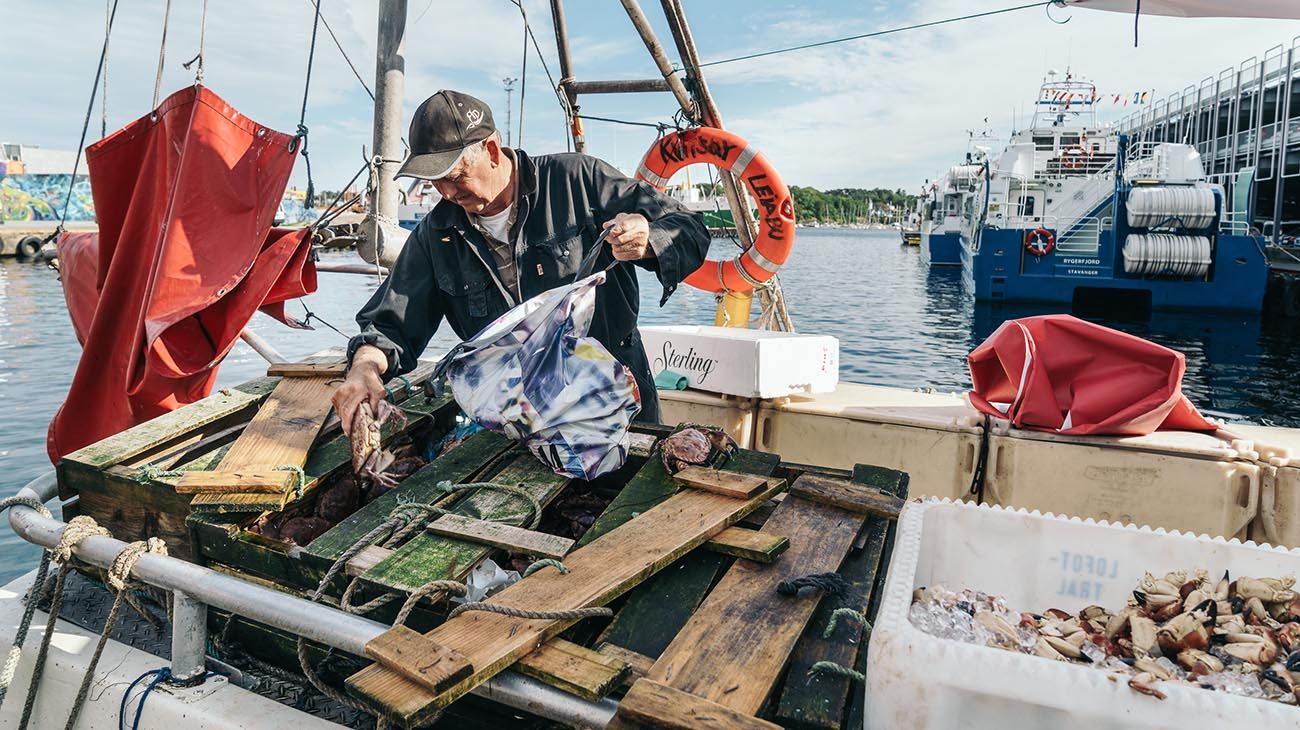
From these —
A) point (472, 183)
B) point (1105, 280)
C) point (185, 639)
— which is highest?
point (472, 183)

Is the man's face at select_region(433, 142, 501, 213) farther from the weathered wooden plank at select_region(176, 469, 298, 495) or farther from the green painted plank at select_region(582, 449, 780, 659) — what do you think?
the green painted plank at select_region(582, 449, 780, 659)

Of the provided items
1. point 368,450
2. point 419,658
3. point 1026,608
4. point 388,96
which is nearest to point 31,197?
point 388,96

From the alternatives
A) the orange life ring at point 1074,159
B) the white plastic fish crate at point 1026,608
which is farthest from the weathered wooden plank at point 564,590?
the orange life ring at point 1074,159

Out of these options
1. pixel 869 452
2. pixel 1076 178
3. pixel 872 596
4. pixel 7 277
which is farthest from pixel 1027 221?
pixel 7 277

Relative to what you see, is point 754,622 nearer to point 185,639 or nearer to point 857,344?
point 185,639

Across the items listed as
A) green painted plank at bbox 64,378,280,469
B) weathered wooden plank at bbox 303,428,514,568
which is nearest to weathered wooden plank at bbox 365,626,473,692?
weathered wooden plank at bbox 303,428,514,568

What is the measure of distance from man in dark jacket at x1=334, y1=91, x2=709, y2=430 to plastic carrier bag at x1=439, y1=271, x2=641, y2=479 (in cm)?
50

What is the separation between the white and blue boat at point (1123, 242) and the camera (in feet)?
83.5

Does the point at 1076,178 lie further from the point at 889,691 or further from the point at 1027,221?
the point at 889,691

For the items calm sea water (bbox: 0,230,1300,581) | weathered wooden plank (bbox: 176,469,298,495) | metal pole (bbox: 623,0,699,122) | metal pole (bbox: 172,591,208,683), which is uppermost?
metal pole (bbox: 623,0,699,122)

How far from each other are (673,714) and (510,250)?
2.46 meters

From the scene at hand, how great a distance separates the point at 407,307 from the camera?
3582mm

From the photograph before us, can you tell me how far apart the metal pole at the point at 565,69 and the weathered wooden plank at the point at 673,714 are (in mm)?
6019

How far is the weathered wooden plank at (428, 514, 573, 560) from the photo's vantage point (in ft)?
7.86
